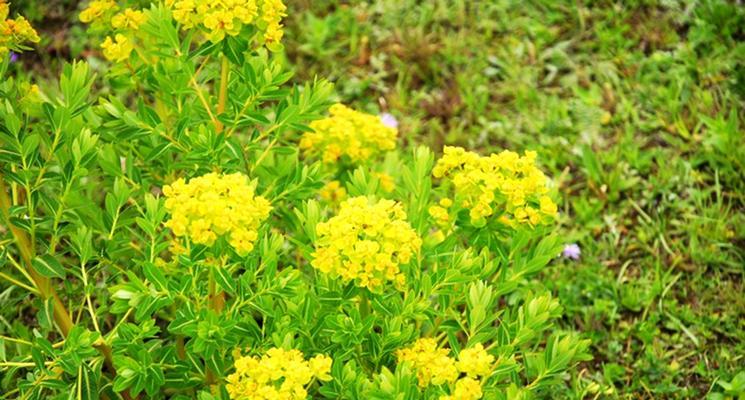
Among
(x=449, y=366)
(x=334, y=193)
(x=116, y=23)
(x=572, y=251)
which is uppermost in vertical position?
(x=116, y=23)

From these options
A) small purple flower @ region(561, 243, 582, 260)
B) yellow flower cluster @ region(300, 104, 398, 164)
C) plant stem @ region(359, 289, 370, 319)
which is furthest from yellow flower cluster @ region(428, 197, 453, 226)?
small purple flower @ region(561, 243, 582, 260)

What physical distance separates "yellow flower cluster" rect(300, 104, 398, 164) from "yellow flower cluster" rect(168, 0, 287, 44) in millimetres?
663

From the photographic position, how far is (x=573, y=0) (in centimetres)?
434

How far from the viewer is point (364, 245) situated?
1.81 meters

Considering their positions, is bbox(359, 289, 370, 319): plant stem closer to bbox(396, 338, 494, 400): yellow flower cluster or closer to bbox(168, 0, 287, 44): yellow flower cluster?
bbox(396, 338, 494, 400): yellow flower cluster

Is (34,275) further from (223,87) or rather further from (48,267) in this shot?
(223,87)

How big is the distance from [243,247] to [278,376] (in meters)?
0.28

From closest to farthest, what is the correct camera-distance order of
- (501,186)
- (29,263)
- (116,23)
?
(501,186) < (29,263) < (116,23)

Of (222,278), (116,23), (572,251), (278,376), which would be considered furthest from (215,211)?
(572,251)

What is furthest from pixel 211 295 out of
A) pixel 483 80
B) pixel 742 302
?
pixel 483 80

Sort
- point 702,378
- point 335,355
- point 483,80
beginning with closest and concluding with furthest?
point 335,355 < point 702,378 < point 483,80

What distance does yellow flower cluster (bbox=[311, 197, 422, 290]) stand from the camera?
183cm

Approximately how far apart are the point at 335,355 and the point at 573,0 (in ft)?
9.54

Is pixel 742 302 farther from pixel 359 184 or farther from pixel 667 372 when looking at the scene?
pixel 359 184
